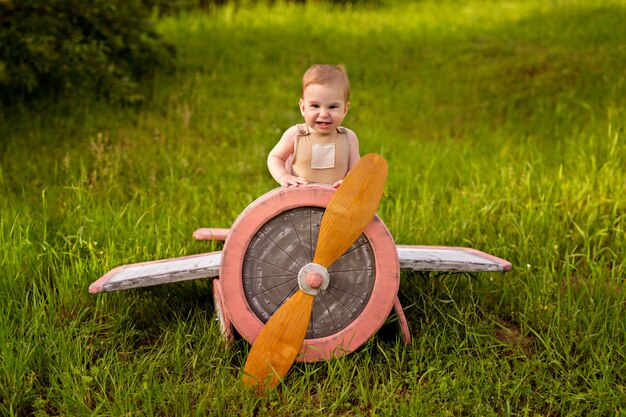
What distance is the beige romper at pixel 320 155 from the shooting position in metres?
2.93

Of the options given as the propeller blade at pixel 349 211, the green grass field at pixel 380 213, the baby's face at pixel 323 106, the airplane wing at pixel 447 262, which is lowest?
the green grass field at pixel 380 213

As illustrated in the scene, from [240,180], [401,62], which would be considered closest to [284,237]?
[240,180]

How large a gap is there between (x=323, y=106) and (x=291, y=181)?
1.05 feet

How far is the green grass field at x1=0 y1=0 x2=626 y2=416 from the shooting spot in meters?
2.75

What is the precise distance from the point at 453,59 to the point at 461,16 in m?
2.47

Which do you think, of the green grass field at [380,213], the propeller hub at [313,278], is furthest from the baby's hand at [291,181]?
the green grass field at [380,213]

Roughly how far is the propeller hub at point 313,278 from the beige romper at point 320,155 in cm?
39

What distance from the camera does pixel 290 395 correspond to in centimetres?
273

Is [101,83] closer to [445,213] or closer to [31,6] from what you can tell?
[31,6]

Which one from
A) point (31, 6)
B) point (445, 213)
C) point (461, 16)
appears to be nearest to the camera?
point (445, 213)

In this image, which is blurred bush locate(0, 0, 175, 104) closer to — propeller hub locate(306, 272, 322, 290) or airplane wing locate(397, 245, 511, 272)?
propeller hub locate(306, 272, 322, 290)

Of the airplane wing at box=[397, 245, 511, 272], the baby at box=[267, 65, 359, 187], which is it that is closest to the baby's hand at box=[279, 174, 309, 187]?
the baby at box=[267, 65, 359, 187]

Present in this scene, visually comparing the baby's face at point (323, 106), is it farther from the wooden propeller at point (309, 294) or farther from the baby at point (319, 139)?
the wooden propeller at point (309, 294)

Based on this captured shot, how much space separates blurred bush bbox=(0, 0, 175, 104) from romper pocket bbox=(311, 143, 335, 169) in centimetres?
293
